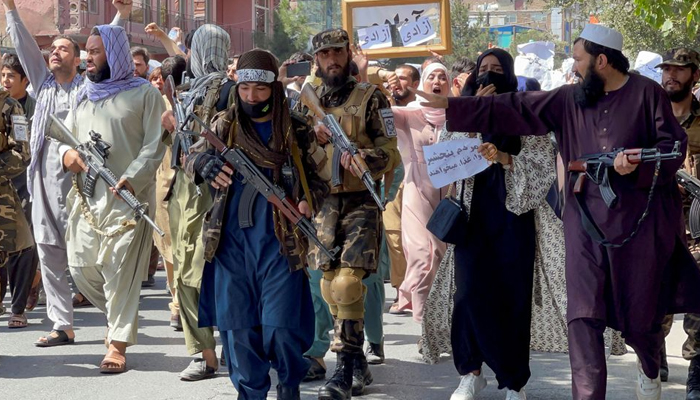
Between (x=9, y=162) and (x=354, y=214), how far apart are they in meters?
2.94

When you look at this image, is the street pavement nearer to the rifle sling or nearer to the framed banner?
the rifle sling

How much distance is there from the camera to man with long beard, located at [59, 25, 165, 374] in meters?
7.93

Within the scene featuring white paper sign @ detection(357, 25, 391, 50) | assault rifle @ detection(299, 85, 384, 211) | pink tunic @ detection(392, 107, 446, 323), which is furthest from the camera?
white paper sign @ detection(357, 25, 391, 50)

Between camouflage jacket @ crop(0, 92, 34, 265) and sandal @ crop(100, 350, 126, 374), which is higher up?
camouflage jacket @ crop(0, 92, 34, 265)

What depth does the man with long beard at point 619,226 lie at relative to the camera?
19.8ft

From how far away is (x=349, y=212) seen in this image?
7125 mm

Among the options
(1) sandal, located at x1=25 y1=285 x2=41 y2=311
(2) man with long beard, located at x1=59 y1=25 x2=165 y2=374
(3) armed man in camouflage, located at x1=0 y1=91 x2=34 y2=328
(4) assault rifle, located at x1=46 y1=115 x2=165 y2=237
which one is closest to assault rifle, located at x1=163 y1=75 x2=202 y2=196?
(4) assault rifle, located at x1=46 y1=115 x2=165 y2=237

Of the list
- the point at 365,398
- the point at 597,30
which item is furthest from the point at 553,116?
the point at 365,398

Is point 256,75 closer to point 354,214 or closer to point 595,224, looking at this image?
point 354,214

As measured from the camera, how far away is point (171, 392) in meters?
7.30

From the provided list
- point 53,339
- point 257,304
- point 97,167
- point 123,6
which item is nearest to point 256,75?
point 257,304

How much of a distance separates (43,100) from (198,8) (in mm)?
43405

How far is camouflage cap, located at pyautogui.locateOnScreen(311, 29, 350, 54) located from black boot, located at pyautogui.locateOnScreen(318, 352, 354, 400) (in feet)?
5.85

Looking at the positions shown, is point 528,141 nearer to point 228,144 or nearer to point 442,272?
point 442,272
